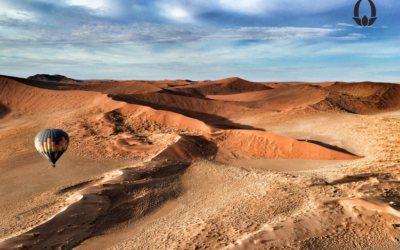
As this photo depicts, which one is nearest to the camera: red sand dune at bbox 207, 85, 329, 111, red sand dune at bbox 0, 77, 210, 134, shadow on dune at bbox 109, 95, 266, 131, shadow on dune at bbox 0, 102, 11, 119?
red sand dune at bbox 0, 77, 210, 134

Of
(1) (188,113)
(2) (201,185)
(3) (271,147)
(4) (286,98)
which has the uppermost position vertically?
(4) (286,98)

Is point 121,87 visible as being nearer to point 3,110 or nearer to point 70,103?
point 70,103

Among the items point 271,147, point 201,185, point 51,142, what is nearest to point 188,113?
point 271,147

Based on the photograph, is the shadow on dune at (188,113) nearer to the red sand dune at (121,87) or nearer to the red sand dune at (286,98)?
the red sand dune at (286,98)

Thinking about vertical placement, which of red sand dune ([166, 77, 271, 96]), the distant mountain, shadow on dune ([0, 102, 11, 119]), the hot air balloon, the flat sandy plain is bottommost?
the flat sandy plain

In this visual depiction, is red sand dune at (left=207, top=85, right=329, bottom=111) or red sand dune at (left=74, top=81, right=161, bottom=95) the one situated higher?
red sand dune at (left=74, top=81, right=161, bottom=95)

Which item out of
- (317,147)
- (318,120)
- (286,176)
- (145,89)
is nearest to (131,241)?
(286,176)

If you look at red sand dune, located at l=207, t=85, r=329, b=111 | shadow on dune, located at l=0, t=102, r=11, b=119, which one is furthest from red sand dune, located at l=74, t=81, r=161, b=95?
red sand dune, located at l=207, t=85, r=329, b=111

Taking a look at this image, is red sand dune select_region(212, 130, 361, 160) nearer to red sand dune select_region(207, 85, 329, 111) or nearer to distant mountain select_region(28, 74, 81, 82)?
red sand dune select_region(207, 85, 329, 111)

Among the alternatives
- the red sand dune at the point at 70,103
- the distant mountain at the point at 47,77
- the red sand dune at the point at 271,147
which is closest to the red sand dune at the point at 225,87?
the red sand dune at the point at 70,103
